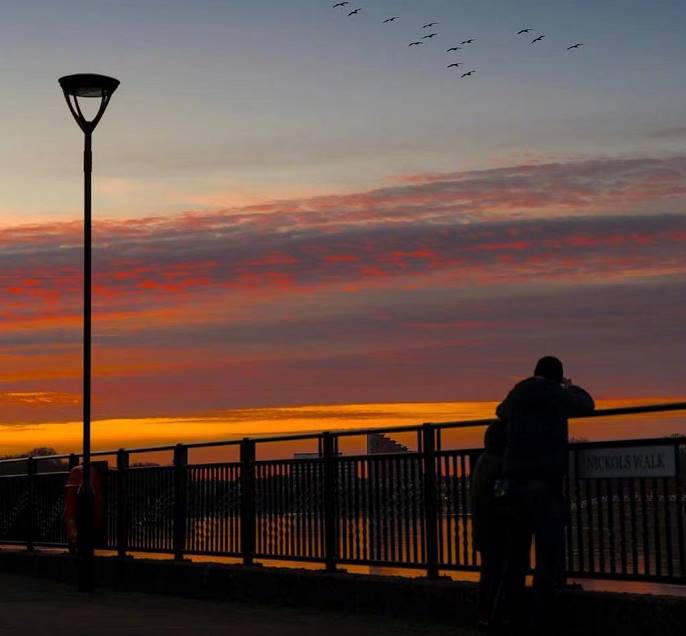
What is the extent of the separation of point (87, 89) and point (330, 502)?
747 cm

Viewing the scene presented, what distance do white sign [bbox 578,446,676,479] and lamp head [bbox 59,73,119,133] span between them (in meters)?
10.7

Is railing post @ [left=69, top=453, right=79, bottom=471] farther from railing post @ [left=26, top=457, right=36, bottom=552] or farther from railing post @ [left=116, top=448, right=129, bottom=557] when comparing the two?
railing post @ [left=116, top=448, right=129, bottom=557]

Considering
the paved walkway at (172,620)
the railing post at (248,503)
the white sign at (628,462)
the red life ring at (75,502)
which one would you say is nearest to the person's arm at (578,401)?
the white sign at (628,462)

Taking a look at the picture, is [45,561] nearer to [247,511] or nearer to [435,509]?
[247,511]

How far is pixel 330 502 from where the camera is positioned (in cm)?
1644

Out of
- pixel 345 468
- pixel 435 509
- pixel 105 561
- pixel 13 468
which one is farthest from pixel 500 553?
pixel 13 468

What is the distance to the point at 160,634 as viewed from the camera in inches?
533

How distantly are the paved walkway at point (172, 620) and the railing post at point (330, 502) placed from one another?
64cm

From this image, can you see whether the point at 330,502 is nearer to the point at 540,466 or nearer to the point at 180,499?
the point at 180,499

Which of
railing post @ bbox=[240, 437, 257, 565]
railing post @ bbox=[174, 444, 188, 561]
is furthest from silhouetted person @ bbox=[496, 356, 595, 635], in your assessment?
railing post @ bbox=[174, 444, 188, 561]

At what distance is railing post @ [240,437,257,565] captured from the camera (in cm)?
1814

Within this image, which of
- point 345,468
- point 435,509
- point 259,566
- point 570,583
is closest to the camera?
point 570,583

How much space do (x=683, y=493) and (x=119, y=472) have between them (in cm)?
1224

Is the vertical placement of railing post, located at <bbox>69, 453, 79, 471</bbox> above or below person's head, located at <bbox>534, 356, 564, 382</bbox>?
below
